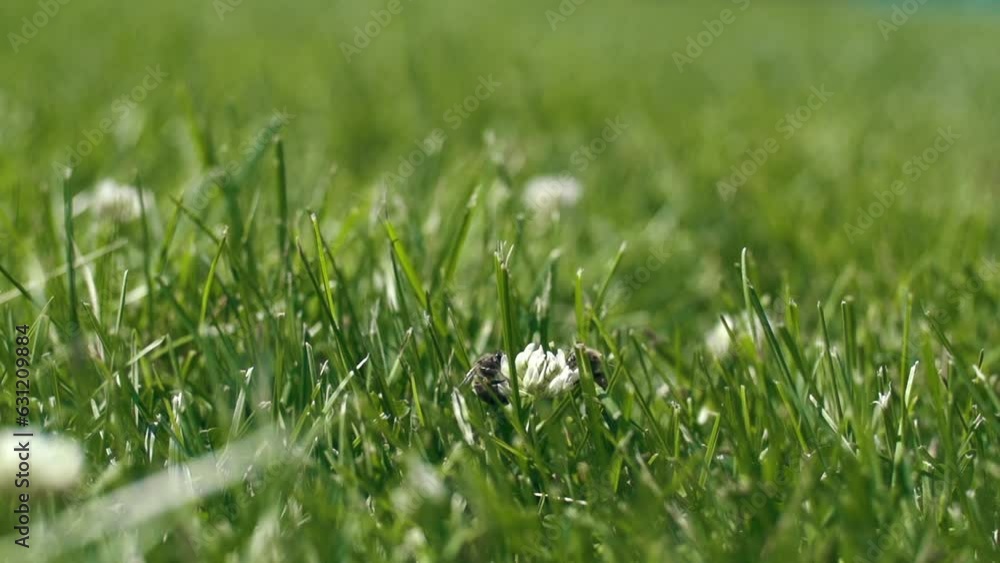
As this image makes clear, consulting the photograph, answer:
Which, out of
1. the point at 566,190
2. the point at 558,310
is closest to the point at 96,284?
the point at 558,310

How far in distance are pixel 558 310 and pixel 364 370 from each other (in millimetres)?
562

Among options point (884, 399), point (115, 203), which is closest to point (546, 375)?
point (884, 399)

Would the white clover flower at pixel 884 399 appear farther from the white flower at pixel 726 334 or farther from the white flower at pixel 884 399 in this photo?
the white flower at pixel 726 334

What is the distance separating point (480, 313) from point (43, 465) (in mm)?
703

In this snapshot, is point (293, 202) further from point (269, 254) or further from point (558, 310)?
point (558, 310)

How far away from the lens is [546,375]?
1.12 metres

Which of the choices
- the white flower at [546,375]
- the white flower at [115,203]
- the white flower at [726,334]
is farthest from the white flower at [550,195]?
the white flower at [546,375]

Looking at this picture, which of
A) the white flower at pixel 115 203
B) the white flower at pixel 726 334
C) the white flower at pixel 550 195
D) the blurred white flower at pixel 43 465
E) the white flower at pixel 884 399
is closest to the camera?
the blurred white flower at pixel 43 465

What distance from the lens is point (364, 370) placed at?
4.10 ft

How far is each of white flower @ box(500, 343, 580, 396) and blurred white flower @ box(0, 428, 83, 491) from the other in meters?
0.42

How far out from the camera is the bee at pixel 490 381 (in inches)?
44.4

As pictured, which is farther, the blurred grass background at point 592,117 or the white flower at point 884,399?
the blurred grass background at point 592,117

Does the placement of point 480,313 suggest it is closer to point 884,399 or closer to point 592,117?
point 884,399

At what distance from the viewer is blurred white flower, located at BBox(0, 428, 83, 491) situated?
888 millimetres
